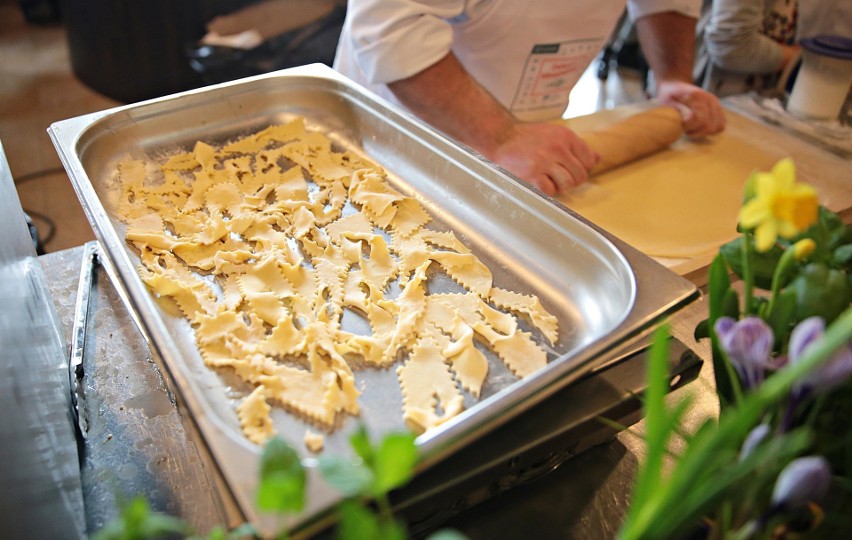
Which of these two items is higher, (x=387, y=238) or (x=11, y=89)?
(x=387, y=238)

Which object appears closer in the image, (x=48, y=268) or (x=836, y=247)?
(x=836, y=247)

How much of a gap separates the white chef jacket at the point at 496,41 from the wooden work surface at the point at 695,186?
12 cm

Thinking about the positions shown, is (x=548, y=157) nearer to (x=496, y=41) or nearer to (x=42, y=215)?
(x=496, y=41)

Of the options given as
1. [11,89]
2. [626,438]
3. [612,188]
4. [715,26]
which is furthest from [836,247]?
[11,89]

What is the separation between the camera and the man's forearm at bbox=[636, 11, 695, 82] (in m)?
1.69

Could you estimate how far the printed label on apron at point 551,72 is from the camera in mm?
1413

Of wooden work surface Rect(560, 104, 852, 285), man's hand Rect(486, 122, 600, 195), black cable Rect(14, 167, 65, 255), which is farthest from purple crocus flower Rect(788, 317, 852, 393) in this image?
black cable Rect(14, 167, 65, 255)

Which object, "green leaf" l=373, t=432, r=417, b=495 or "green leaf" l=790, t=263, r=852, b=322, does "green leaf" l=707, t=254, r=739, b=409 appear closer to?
"green leaf" l=790, t=263, r=852, b=322

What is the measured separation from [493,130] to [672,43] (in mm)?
731

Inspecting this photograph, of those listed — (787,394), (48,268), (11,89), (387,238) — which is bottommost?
(11,89)

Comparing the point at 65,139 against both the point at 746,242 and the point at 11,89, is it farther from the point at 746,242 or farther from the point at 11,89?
the point at 11,89

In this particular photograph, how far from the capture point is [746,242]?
49cm

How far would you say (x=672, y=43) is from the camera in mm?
1702

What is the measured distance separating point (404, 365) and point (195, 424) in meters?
0.26
